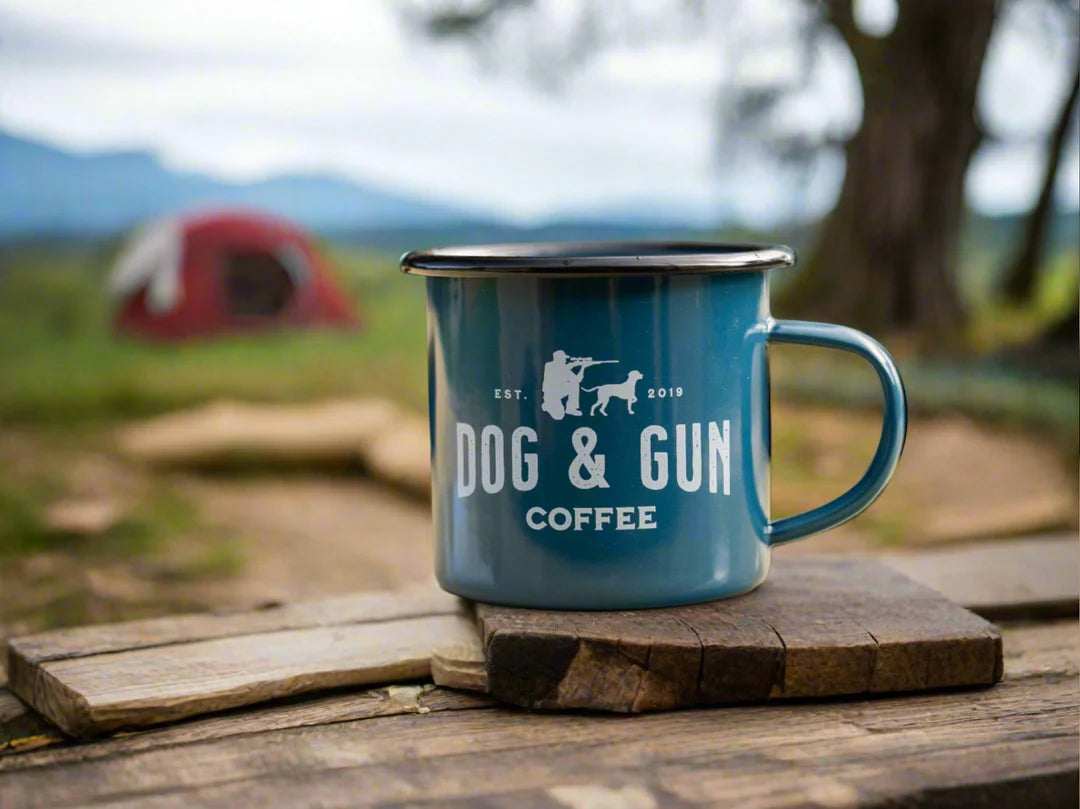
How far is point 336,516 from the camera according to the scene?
133 inches

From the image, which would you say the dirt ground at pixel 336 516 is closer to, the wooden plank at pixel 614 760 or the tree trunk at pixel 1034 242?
the wooden plank at pixel 614 760

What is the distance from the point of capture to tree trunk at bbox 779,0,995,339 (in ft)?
16.2

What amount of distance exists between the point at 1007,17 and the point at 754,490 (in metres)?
4.72

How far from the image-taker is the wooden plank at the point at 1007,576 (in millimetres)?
1045

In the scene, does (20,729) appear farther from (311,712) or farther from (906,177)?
(906,177)

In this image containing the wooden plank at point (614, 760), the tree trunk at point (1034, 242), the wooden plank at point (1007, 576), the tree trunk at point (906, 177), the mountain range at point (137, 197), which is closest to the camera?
the wooden plank at point (614, 760)

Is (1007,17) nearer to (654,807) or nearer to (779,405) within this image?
(779,405)

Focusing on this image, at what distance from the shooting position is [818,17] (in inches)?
206

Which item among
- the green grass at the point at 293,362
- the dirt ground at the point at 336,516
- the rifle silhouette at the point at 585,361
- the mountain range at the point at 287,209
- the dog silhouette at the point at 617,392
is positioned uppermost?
the mountain range at the point at 287,209

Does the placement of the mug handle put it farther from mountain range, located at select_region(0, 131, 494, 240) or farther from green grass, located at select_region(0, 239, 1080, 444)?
mountain range, located at select_region(0, 131, 494, 240)

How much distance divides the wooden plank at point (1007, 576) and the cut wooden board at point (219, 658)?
1.45 feet

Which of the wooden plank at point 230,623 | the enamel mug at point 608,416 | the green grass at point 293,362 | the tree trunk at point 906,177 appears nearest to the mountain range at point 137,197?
the green grass at point 293,362

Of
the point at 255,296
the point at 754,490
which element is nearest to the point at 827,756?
the point at 754,490

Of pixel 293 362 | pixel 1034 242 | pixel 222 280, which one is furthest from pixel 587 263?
pixel 1034 242
